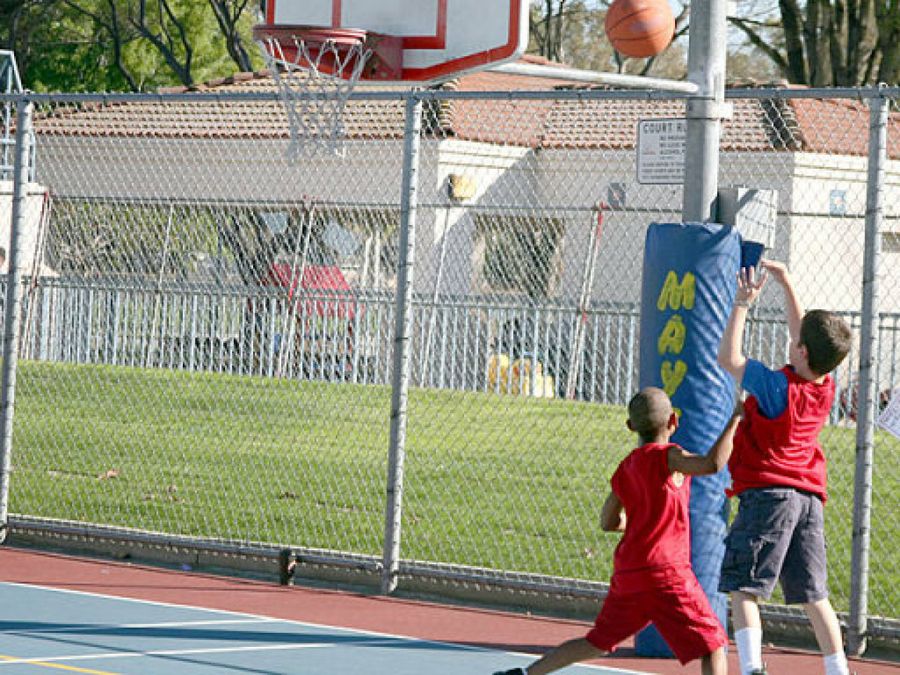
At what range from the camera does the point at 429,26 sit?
8688mm

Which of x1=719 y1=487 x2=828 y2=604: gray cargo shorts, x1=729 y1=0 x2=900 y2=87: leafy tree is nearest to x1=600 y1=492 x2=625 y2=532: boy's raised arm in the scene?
x1=719 y1=487 x2=828 y2=604: gray cargo shorts

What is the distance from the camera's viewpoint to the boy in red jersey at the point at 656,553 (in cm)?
650

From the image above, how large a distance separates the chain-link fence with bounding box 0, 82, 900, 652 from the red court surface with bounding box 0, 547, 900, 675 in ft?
0.82

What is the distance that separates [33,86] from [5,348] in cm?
3269

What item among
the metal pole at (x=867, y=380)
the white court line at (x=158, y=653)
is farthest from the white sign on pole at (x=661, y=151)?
the white court line at (x=158, y=653)

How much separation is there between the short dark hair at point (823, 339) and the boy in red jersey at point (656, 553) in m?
0.53

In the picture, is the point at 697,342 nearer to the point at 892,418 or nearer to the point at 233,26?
the point at 892,418

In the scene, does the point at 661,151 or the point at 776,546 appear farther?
the point at 661,151

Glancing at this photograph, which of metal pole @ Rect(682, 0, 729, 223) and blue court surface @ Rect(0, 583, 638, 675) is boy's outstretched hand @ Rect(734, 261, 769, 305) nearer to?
metal pole @ Rect(682, 0, 729, 223)

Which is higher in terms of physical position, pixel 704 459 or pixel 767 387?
pixel 767 387

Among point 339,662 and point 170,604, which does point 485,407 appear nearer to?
point 170,604

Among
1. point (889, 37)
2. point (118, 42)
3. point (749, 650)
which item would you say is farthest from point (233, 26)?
point (749, 650)

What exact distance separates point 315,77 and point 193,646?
2908 millimetres

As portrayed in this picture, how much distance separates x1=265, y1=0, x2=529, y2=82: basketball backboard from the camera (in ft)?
26.4
